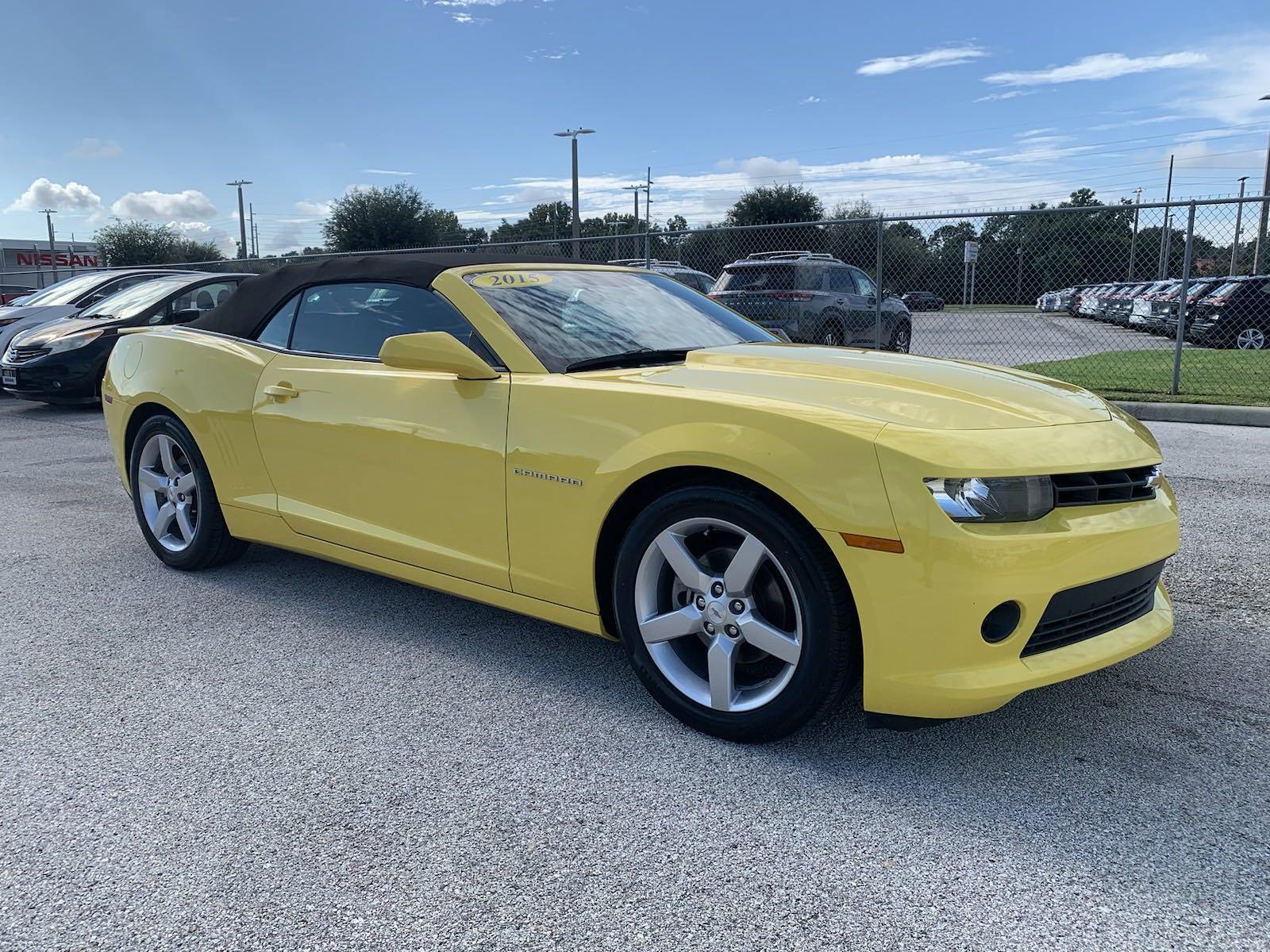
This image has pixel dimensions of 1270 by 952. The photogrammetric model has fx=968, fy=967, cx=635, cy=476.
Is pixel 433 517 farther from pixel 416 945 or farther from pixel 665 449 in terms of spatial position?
pixel 416 945

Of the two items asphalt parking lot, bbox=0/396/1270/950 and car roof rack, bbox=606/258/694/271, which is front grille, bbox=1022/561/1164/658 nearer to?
asphalt parking lot, bbox=0/396/1270/950

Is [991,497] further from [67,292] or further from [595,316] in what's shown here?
[67,292]

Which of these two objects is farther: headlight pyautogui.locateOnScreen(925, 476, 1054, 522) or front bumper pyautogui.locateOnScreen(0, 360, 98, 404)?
front bumper pyautogui.locateOnScreen(0, 360, 98, 404)

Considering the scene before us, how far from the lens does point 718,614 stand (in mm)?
2730

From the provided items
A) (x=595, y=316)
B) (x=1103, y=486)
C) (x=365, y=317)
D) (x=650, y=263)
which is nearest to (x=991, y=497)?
(x=1103, y=486)

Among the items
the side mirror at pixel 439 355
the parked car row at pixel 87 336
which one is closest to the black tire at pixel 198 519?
the side mirror at pixel 439 355

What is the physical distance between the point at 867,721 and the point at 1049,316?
9.84 m

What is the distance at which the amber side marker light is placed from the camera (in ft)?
7.81

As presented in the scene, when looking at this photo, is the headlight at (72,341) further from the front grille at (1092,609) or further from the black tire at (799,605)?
the front grille at (1092,609)

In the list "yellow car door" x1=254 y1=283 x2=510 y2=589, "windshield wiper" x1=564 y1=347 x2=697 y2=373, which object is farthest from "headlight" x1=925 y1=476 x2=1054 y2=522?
"yellow car door" x1=254 y1=283 x2=510 y2=589

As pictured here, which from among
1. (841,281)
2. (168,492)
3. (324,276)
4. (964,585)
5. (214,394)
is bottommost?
(168,492)

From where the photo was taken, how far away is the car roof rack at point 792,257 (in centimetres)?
1203

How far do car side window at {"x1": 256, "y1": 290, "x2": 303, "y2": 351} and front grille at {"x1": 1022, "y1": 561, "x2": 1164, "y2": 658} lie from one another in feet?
10.2

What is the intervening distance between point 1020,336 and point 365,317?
31.9 ft
